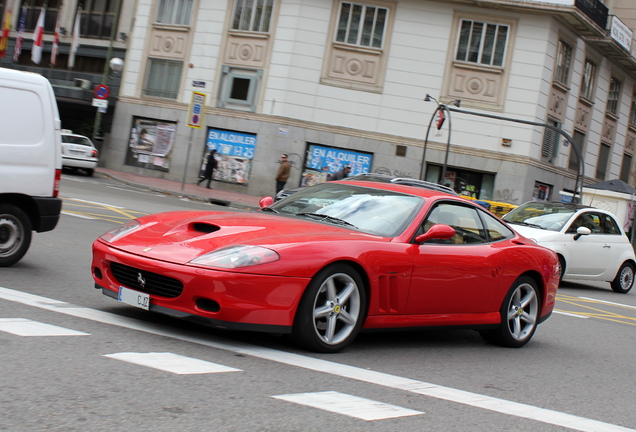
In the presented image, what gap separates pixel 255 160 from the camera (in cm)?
3203

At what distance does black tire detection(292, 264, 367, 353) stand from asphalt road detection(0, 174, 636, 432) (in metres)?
0.13

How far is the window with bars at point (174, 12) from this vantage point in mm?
34125

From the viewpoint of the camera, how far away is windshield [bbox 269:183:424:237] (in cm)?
607

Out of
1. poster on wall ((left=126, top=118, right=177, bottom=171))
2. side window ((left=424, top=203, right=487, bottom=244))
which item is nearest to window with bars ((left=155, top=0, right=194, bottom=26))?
poster on wall ((left=126, top=118, right=177, bottom=171))

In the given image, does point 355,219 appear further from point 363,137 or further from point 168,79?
point 168,79

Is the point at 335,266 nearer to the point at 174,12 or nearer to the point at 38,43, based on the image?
the point at 174,12

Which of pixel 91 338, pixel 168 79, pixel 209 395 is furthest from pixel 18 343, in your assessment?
pixel 168 79

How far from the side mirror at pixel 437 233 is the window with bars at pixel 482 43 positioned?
26302mm

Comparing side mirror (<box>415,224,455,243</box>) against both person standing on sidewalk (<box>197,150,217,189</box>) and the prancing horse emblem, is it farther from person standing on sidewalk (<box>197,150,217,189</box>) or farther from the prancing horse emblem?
person standing on sidewalk (<box>197,150,217,189</box>)

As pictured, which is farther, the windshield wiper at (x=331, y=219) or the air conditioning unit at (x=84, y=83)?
the air conditioning unit at (x=84, y=83)

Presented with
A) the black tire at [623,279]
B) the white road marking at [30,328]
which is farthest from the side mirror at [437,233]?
the black tire at [623,279]

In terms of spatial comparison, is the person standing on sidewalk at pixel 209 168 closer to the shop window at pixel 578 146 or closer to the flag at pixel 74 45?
the flag at pixel 74 45

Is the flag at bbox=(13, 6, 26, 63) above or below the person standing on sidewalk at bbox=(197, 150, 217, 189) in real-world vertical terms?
above

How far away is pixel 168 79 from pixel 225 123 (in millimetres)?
3810
